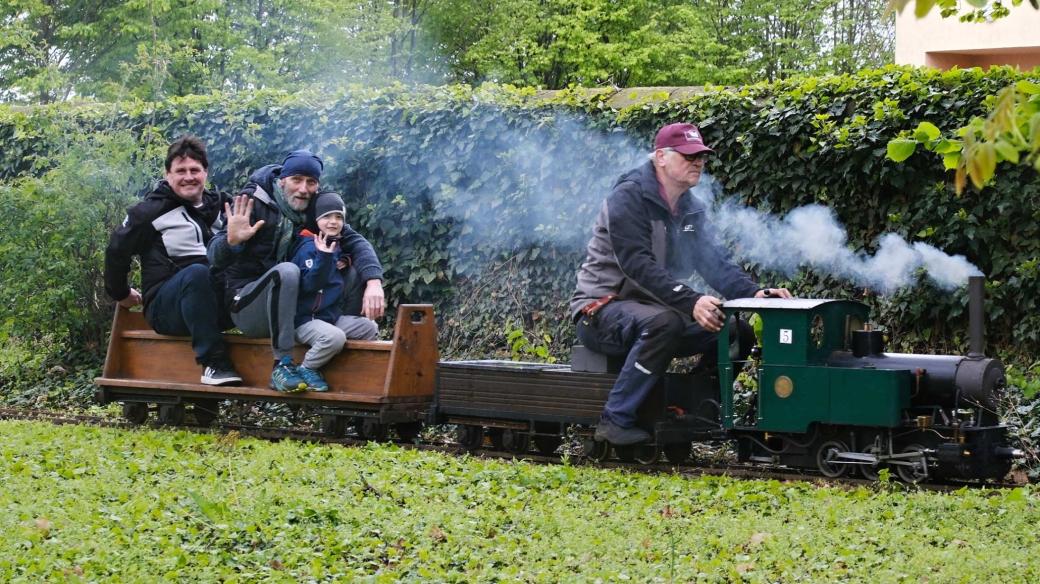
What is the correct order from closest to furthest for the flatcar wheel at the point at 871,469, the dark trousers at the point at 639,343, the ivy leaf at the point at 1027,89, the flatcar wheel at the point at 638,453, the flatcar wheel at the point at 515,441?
the ivy leaf at the point at 1027,89 < the flatcar wheel at the point at 871,469 < the dark trousers at the point at 639,343 < the flatcar wheel at the point at 638,453 < the flatcar wheel at the point at 515,441

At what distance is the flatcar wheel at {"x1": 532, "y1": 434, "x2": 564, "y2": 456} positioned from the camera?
9781 millimetres

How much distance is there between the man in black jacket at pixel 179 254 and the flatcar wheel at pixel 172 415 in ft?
2.16

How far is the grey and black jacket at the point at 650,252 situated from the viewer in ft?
28.9

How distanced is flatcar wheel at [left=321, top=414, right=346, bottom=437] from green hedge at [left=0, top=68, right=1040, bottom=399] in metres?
2.70

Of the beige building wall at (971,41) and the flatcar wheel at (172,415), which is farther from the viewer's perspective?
the beige building wall at (971,41)

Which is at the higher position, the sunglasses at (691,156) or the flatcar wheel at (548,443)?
the sunglasses at (691,156)

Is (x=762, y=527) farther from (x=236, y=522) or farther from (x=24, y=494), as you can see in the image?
(x=24, y=494)

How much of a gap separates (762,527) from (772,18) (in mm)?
30482

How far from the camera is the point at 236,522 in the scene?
6.74 metres

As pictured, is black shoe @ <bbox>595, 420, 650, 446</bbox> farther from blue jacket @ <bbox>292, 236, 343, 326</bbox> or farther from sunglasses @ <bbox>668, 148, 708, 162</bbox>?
blue jacket @ <bbox>292, 236, 343, 326</bbox>

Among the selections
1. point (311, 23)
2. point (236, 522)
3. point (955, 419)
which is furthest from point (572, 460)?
point (311, 23)

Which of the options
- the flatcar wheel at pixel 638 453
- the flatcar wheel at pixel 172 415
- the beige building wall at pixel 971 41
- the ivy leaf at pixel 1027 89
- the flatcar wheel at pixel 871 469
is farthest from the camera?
the beige building wall at pixel 971 41

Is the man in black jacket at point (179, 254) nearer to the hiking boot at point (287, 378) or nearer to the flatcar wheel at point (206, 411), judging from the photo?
the hiking boot at point (287, 378)

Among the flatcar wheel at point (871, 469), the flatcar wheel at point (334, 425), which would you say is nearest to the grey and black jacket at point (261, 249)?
the flatcar wheel at point (334, 425)
